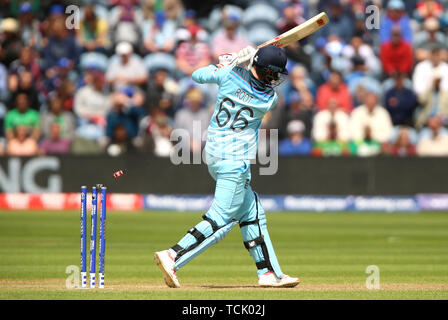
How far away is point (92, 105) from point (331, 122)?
15.1ft

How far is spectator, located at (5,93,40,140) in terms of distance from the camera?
1816cm

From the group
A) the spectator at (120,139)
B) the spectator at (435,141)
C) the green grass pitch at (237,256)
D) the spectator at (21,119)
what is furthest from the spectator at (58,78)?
the spectator at (435,141)

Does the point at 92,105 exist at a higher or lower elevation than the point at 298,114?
higher

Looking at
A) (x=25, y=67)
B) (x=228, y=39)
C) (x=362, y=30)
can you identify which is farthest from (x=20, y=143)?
(x=362, y=30)

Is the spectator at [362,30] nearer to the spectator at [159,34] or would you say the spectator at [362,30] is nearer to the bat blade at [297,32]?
the spectator at [159,34]

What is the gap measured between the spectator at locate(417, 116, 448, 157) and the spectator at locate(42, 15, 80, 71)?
7.06 metres

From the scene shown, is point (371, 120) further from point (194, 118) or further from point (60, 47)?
point (60, 47)

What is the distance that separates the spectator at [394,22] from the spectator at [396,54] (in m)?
0.21

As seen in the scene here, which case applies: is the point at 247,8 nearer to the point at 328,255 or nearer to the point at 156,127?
the point at 156,127

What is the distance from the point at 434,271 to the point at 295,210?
8.42 metres

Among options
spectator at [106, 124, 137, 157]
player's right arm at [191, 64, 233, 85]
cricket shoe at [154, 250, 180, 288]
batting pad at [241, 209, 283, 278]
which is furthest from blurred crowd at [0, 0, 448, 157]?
cricket shoe at [154, 250, 180, 288]

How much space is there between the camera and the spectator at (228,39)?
1894 cm

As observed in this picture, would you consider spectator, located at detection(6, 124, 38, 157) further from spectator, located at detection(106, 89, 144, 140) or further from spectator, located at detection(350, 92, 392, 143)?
spectator, located at detection(350, 92, 392, 143)

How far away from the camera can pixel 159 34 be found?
19.6 metres
